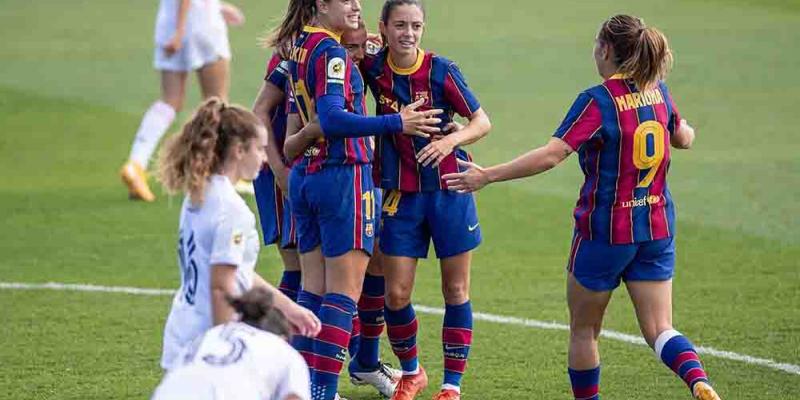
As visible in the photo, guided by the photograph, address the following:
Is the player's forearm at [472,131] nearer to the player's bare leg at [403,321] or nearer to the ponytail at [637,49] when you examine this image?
the player's bare leg at [403,321]

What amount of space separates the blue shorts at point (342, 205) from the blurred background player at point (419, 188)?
29cm

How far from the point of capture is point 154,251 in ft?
34.8

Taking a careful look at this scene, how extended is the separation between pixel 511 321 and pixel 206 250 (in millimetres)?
3751

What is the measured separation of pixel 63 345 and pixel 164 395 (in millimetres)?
3726

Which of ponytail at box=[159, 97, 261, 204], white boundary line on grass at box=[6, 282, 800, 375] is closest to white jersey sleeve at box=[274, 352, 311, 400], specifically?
ponytail at box=[159, 97, 261, 204]

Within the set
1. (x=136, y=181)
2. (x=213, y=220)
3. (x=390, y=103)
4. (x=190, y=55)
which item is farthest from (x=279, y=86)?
(x=190, y=55)

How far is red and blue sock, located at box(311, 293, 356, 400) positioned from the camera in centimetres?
638

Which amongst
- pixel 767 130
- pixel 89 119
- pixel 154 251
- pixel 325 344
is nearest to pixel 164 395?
pixel 325 344

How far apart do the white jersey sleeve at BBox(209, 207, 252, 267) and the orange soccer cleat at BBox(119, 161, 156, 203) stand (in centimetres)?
762

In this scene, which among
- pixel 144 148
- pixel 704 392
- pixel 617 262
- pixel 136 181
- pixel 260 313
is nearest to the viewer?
pixel 260 313

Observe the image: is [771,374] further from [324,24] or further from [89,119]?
[89,119]

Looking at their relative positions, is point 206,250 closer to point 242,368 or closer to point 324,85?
point 242,368

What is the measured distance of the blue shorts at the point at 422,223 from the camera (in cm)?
676

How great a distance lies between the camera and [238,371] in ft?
14.6
